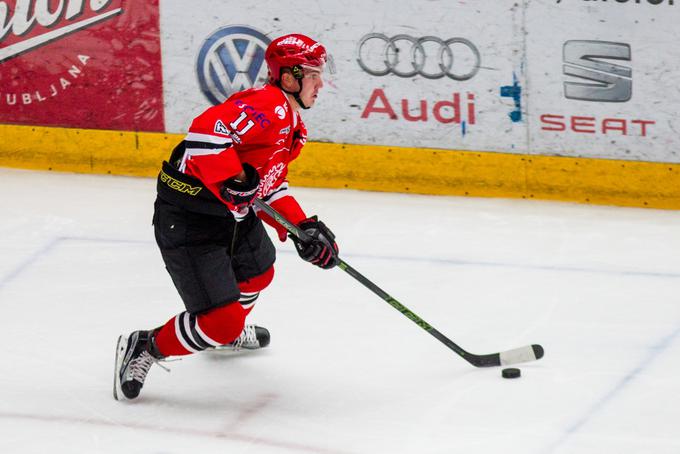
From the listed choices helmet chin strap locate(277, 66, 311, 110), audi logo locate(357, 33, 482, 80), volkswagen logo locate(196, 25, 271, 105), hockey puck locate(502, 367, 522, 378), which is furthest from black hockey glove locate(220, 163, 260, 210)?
volkswagen logo locate(196, 25, 271, 105)

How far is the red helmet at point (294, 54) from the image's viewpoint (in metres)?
3.98

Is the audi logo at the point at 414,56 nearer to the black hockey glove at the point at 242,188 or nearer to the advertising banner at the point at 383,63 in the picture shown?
the advertising banner at the point at 383,63

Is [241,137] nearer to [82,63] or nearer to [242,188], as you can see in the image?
[242,188]

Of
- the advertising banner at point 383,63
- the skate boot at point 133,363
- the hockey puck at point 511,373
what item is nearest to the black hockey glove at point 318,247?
the skate boot at point 133,363

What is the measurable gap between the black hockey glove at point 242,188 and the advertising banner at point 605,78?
218 cm

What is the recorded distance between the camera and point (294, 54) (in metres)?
3.98

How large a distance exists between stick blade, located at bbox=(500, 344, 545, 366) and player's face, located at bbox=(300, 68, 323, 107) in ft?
3.18

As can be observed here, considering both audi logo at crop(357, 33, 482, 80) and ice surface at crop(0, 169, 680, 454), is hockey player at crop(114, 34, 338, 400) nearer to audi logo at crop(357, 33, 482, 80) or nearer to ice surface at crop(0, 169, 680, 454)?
ice surface at crop(0, 169, 680, 454)

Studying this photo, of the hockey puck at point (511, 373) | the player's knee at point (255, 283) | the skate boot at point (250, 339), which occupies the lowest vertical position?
the hockey puck at point (511, 373)

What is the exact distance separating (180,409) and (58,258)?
149cm

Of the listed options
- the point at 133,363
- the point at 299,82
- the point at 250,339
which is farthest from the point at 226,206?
the point at 250,339

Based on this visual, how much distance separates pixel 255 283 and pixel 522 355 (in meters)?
0.81

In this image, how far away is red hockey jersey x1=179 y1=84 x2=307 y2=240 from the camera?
3883 millimetres

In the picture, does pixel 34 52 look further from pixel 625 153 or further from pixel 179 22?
pixel 625 153
